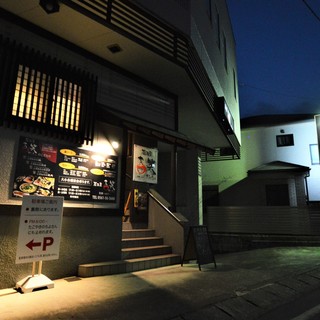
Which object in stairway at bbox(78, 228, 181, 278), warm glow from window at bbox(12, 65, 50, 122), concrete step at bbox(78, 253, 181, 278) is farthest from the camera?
stairway at bbox(78, 228, 181, 278)

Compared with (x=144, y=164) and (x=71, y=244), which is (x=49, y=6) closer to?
(x=71, y=244)

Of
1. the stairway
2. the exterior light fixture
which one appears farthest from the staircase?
the exterior light fixture

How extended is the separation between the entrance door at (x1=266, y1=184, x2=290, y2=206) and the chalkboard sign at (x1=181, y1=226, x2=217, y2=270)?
46.8 ft

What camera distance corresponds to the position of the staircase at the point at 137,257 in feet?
21.8

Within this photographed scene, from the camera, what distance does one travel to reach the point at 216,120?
11805mm

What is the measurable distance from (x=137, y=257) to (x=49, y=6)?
657cm

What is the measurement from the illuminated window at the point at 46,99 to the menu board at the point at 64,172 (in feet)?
1.91

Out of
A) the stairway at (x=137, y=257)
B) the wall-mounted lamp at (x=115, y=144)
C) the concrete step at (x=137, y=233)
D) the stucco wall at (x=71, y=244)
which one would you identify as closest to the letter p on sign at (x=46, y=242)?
the stucco wall at (x=71, y=244)

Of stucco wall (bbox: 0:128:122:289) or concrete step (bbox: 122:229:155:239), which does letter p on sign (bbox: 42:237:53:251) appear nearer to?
stucco wall (bbox: 0:128:122:289)

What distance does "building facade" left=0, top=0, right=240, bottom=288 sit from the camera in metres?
5.86

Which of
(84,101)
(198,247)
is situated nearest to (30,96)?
(84,101)

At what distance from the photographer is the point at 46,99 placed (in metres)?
6.50

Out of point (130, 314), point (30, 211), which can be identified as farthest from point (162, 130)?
point (130, 314)

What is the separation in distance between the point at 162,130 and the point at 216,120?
12.2 feet
